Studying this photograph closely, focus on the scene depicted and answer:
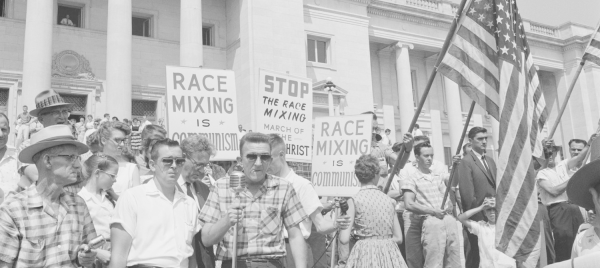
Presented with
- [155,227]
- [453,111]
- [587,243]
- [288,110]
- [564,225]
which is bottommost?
[564,225]

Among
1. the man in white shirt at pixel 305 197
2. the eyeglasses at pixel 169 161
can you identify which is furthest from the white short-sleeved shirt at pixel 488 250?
the eyeglasses at pixel 169 161

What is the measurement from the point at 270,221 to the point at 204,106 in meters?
4.29

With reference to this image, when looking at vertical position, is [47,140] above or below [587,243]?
above

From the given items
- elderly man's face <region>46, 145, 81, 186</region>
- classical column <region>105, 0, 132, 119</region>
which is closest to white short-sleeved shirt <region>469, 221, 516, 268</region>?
elderly man's face <region>46, 145, 81, 186</region>

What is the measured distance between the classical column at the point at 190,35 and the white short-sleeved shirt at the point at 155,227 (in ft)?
57.0

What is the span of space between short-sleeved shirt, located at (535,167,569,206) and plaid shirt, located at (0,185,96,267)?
6.45m

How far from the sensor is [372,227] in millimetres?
6000

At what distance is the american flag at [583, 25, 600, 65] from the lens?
9.20 meters

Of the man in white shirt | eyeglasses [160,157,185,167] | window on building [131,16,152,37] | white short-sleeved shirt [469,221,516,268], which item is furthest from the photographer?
window on building [131,16,152,37]

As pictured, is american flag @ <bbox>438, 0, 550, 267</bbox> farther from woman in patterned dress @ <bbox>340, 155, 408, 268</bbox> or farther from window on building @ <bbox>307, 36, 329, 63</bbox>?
window on building @ <bbox>307, 36, 329, 63</bbox>

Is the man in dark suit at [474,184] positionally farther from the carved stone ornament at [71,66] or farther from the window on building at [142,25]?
the window on building at [142,25]

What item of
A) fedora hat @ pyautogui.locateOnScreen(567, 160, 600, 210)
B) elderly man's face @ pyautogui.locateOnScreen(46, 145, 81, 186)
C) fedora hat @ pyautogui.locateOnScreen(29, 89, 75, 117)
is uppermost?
fedora hat @ pyautogui.locateOnScreen(29, 89, 75, 117)

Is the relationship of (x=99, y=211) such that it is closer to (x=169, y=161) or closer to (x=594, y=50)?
(x=169, y=161)

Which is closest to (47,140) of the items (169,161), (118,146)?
(169,161)
